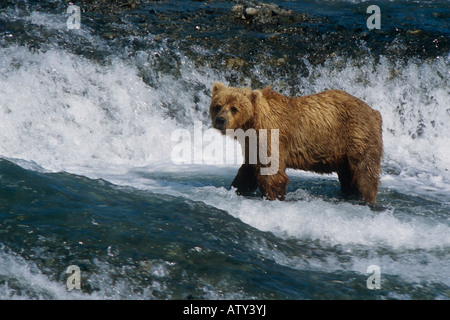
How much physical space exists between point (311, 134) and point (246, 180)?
0.97m

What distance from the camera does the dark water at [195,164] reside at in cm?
502

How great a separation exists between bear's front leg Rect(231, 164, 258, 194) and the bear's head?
59cm

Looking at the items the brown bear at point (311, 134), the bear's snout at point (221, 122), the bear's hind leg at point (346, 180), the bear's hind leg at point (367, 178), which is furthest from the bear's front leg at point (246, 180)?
the bear's hind leg at point (367, 178)

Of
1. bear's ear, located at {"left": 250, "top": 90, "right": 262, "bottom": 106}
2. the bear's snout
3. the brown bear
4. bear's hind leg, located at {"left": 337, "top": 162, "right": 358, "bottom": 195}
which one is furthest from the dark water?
bear's ear, located at {"left": 250, "top": 90, "right": 262, "bottom": 106}

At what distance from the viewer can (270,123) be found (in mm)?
7012

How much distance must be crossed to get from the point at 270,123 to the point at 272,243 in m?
1.65

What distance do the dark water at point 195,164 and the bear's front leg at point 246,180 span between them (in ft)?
0.69

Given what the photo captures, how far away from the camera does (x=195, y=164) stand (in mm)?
9516

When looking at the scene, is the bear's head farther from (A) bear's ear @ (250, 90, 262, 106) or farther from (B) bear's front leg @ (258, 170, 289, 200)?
(B) bear's front leg @ (258, 170, 289, 200)

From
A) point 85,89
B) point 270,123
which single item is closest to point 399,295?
point 270,123

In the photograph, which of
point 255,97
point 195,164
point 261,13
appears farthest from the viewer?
point 261,13

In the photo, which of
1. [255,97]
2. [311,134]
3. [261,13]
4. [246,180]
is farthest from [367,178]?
[261,13]

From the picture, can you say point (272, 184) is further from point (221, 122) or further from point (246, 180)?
point (221, 122)
